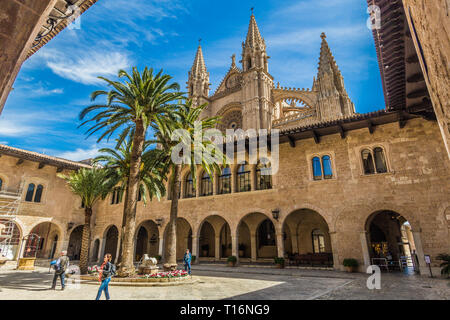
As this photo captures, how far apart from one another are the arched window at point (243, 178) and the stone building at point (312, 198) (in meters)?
0.08

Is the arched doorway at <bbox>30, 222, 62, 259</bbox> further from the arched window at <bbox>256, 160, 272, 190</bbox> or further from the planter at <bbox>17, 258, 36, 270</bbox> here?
the arched window at <bbox>256, 160, 272, 190</bbox>

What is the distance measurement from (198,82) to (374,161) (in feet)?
113

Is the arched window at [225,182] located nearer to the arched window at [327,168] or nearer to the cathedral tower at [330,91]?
the arched window at [327,168]

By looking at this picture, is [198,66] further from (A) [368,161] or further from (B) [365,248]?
(B) [365,248]

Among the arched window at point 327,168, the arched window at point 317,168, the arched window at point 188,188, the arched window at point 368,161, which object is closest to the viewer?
the arched window at point 368,161

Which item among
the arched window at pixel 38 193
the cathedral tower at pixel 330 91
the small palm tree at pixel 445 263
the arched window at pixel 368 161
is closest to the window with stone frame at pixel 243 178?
the arched window at pixel 368 161

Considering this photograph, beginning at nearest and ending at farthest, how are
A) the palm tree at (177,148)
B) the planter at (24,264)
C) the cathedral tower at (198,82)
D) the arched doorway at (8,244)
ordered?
the palm tree at (177,148), the planter at (24,264), the arched doorway at (8,244), the cathedral tower at (198,82)

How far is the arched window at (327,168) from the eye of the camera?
1670 cm

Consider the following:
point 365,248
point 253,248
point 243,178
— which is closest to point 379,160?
point 365,248

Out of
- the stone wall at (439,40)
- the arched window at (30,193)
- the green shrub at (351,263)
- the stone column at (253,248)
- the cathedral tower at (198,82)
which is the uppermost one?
the cathedral tower at (198,82)

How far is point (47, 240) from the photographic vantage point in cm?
2722

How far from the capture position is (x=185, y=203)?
73.5ft
